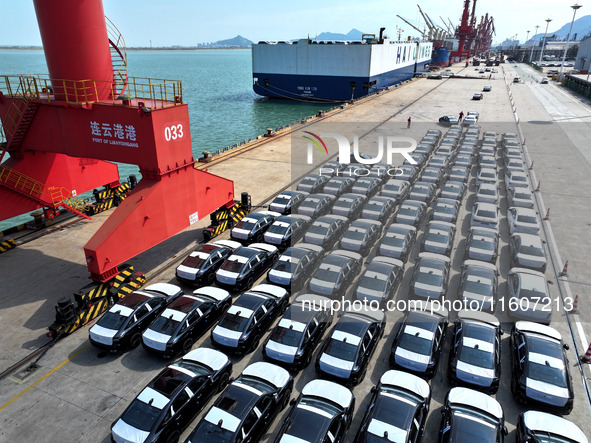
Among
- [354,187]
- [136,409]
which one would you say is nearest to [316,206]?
[354,187]

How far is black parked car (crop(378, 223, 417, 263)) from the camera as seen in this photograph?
55.9 ft

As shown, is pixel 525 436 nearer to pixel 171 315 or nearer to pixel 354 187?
pixel 171 315

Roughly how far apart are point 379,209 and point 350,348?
10.5 m

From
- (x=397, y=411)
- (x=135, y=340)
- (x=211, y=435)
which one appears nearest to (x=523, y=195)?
(x=397, y=411)

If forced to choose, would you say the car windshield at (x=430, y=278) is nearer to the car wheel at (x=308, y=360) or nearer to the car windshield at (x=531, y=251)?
the car windshield at (x=531, y=251)

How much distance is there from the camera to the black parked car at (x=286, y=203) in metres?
21.4

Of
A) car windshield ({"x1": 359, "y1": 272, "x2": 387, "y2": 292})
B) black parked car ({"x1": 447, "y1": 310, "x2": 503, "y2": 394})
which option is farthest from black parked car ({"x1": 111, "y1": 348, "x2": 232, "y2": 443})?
black parked car ({"x1": 447, "y1": 310, "x2": 503, "y2": 394})

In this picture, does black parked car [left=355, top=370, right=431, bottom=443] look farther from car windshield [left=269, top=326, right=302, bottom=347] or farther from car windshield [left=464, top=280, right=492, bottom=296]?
car windshield [left=464, top=280, right=492, bottom=296]

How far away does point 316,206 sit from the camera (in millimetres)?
21109

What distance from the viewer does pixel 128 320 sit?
1258 cm

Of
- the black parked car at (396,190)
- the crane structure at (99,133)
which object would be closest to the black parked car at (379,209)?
the black parked car at (396,190)

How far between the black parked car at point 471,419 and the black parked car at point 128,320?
31.1ft

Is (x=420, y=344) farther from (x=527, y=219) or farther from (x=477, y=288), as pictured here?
(x=527, y=219)

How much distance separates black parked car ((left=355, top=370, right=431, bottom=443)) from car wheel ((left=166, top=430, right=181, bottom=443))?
4386 millimetres
